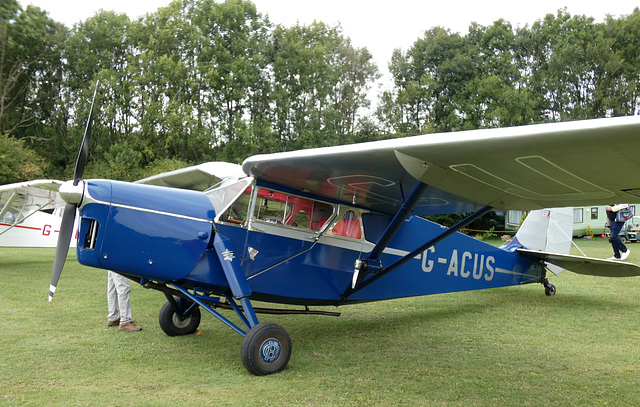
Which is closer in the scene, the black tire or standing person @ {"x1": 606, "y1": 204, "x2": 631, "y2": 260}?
the black tire

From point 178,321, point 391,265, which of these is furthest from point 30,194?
point 391,265

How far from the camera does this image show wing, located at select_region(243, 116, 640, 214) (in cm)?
292

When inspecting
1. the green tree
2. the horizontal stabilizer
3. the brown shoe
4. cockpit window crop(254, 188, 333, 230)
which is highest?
the green tree

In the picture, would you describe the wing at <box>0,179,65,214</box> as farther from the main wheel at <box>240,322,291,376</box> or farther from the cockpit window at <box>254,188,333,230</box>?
the main wheel at <box>240,322,291,376</box>

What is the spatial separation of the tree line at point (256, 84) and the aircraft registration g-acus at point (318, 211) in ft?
88.9

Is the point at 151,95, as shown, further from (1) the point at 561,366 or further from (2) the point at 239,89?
(1) the point at 561,366

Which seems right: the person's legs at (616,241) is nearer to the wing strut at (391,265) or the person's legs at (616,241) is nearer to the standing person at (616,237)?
the standing person at (616,237)

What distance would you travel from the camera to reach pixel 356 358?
16.5 ft

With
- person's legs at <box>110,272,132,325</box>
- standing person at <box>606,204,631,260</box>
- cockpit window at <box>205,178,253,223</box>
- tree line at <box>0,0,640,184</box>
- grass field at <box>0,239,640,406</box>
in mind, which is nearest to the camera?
grass field at <box>0,239,640,406</box>

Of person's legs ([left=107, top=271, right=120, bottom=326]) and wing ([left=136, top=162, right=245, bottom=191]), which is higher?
wing ([left=136, top=162, right=245, bottom=191])

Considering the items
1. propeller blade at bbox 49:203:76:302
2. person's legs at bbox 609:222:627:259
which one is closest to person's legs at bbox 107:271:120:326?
propeller blade at bbox 49:203:76:302

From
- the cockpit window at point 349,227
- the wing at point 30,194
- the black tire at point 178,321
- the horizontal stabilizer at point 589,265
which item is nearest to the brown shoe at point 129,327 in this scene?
the black tire at point 178,321

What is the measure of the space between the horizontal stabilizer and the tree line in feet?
85.4

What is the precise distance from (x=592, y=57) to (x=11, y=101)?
42881 millimetres
